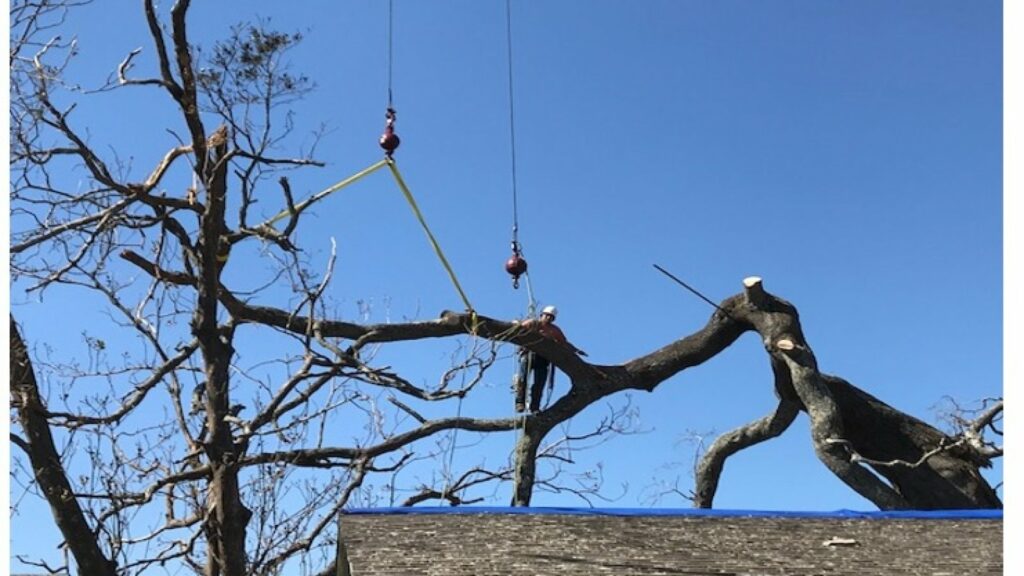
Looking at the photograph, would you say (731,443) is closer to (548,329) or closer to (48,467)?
(548,329)

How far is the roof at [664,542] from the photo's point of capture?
23.2 ft

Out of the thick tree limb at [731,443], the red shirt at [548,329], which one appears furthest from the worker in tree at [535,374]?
the thick tree limb at [731,443]

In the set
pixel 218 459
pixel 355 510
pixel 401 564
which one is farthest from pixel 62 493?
pixel 401 564

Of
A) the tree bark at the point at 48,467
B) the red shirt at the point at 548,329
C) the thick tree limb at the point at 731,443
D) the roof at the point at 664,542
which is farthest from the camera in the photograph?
the thick tree limb at the point at 731,443

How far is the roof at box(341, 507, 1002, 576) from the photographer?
7.07 metres

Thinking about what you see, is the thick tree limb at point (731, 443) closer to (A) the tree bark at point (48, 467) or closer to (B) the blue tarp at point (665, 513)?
(B) the blue tarp at point (665, 513)

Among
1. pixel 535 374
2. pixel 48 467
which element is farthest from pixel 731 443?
pixel 48 467

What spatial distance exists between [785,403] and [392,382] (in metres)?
4.28

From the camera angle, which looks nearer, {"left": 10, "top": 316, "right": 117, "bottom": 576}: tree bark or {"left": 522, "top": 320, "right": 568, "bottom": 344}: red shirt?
{"left": 10, "top": 316, "right": 117, "bottom": 576}: tree bark

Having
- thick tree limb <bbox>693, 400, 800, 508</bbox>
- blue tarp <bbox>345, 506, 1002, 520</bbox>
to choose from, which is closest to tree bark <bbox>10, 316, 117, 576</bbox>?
blue tarp <bbox>345, 506, 1002, 520</bbox>

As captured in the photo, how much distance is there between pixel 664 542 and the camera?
7691mm

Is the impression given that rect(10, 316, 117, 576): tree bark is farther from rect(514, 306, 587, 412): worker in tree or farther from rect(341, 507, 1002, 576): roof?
rect(514, 306, 587, 412): worker in tree
